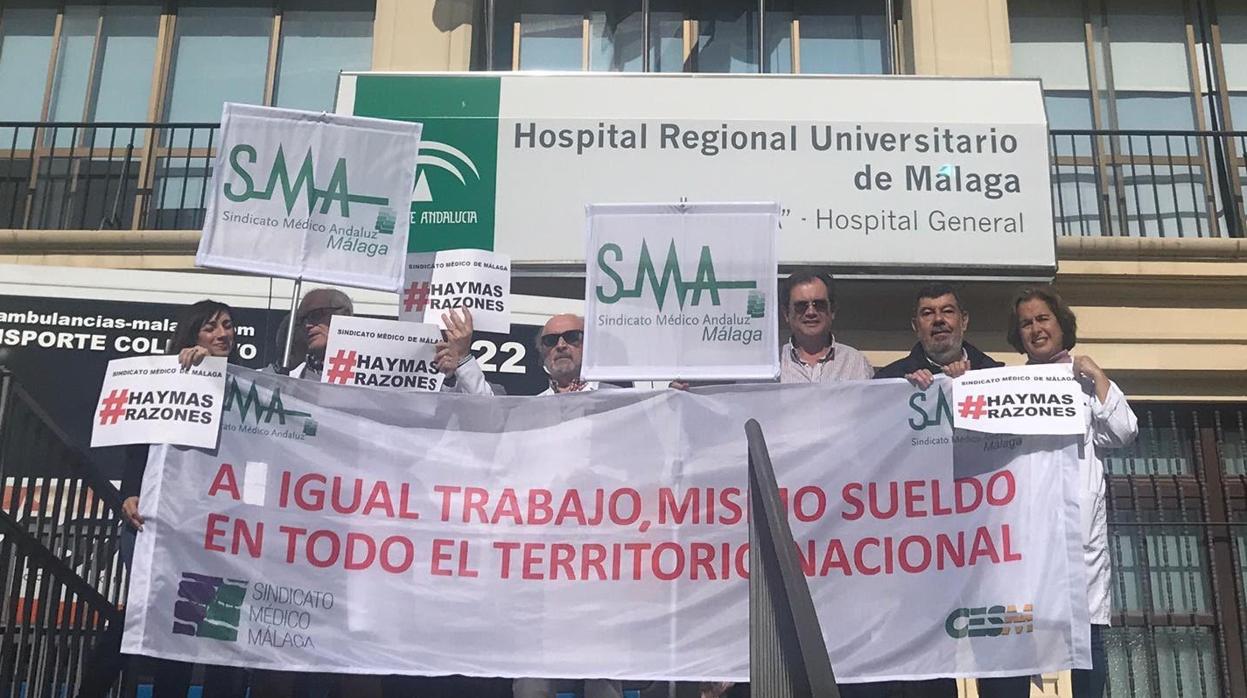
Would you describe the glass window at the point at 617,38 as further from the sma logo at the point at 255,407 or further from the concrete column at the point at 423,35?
the sma logo at the point at 255,407

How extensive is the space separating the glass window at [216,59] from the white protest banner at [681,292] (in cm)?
678

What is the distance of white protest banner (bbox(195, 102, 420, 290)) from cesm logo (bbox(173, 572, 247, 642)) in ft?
5.45

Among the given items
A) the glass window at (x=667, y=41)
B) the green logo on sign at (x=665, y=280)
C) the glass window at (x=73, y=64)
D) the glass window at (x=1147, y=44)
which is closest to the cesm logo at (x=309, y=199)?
the green logo on sign at (x=665, y=280)

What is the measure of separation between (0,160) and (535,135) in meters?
4.77

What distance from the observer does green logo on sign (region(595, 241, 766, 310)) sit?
21.4 feet

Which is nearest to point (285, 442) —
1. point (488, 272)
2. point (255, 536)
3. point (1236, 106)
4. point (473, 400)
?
point (255, 536)

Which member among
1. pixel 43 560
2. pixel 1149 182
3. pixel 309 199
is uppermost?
pixel 1149 182

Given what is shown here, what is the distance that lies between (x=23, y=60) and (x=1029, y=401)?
985 cm

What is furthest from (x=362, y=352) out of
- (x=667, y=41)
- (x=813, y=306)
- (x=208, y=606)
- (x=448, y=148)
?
(x=667, y=41)

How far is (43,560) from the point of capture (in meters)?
5.77

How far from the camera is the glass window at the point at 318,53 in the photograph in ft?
40.7

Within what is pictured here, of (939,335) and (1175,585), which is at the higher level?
(939,335)

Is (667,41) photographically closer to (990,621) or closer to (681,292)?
(681,292)

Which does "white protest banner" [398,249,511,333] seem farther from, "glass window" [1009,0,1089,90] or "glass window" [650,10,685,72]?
"glass window" [1009,0,1089,90]
